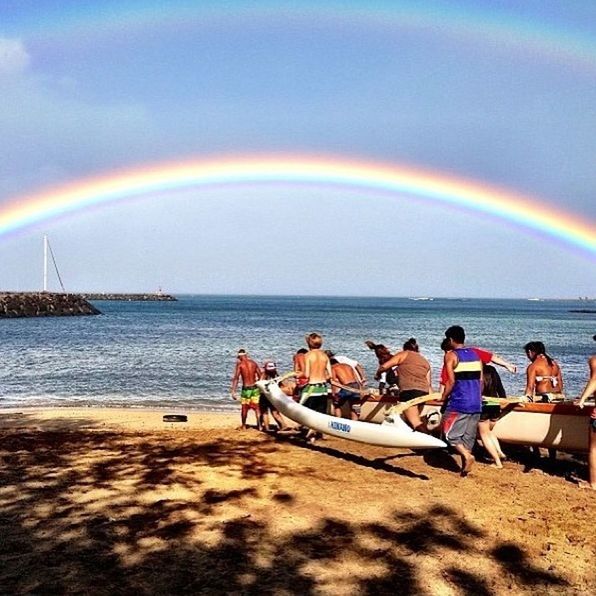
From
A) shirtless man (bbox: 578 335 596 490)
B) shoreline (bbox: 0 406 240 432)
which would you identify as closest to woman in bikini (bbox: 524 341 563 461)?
shirtless man (bbox: 578 335 596 490)

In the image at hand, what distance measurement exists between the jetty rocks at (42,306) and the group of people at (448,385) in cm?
10055

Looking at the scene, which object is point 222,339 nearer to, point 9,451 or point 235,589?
point 9,451

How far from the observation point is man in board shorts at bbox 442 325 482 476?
26.8 feet

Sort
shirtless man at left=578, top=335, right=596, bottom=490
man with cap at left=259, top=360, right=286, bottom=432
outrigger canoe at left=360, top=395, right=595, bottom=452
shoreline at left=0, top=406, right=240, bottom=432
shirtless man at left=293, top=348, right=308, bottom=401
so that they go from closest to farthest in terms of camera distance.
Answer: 1. shirtless man at left=578, top=335, right=596, bottom=490
2. outrigger canoe at left=360, top=395, right=595, bottom=452
3. shirtless man at left=293, top=348, right=308, bottom=401
4. man with cap at left=259, top=360, right=286, bottom=432
5. shoreline at left=0, top=406, right=240, bottom=432

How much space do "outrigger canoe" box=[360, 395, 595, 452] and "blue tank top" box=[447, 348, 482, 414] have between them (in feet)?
3.05

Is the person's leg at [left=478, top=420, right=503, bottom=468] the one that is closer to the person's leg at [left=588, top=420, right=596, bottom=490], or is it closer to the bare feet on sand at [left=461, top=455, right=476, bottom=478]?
the bare feet on sand at [left=461, top=455, right=476, bottom=478]

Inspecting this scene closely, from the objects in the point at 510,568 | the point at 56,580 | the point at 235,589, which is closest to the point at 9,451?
the point at 56,580

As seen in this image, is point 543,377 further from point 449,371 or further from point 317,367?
point 317,367

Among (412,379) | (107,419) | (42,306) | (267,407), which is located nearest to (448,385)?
(412,379)

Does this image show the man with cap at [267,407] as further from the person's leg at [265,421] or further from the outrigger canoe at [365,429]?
the outrigger canoe at [365,429]

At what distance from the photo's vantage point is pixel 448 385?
8211 millimetres

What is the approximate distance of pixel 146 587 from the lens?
4.99 metres

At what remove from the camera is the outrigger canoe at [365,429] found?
812 centimetres

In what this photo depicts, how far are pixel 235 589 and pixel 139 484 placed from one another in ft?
10.8
